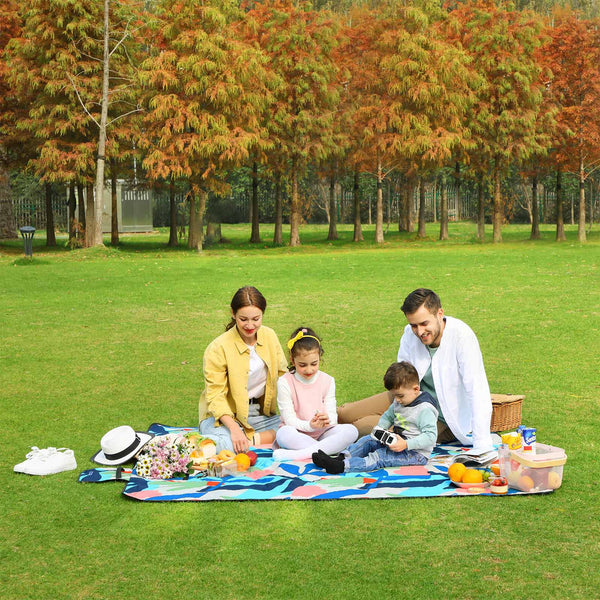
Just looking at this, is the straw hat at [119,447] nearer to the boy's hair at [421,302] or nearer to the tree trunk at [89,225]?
the boy's hair at [421,302]

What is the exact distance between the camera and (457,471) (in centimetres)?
530

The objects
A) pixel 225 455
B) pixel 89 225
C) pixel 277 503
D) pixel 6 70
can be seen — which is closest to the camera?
pixel 277 503

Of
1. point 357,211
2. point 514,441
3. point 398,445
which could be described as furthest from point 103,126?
point 514,441

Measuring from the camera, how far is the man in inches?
221

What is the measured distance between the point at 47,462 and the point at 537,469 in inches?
124

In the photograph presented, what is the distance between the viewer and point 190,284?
17.2 metres

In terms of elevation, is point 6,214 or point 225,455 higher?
point 6,214

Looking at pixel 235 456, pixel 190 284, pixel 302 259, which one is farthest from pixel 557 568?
pixel 302 259

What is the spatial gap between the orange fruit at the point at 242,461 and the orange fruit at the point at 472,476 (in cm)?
143

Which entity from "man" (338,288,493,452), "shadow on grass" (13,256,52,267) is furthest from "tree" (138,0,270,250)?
"man" (338,288,493,452)

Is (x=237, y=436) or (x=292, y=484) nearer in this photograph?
(x=292, y=484)

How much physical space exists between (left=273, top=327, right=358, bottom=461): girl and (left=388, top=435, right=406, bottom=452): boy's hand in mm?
457

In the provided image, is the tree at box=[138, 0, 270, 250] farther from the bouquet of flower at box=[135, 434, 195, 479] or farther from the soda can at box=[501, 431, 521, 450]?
the soda can at box=[501, 431, 521, 450]

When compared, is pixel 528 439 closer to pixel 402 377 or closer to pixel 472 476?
pixel 472 476
